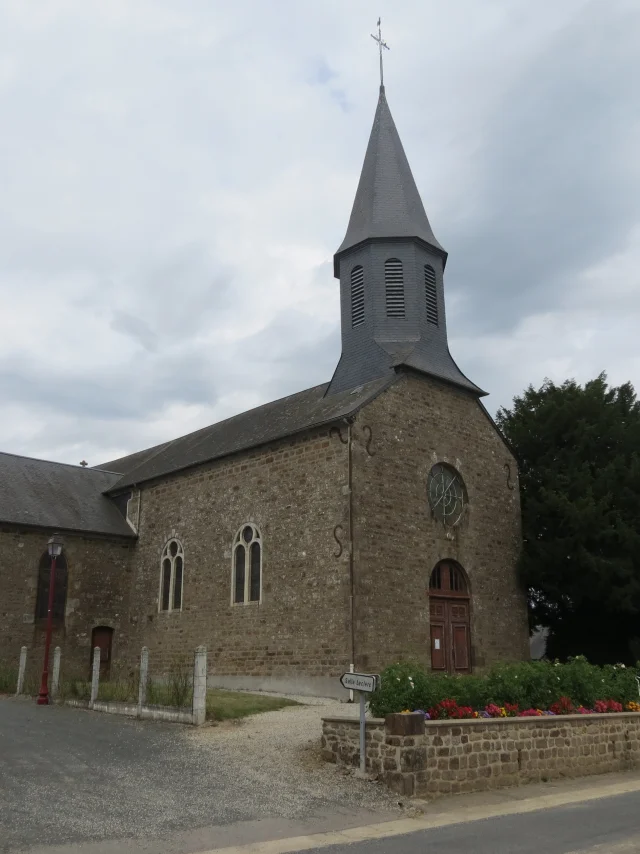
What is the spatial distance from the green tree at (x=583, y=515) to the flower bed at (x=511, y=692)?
643 cm

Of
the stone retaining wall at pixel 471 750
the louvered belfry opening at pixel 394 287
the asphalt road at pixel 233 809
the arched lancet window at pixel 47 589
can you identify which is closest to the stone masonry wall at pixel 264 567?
the arched lancet window at pixel 47 589

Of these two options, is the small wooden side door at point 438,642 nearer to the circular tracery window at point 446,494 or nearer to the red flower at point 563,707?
the circular tracery window at point 446,494

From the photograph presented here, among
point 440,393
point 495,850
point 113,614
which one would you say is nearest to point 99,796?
point 495,850

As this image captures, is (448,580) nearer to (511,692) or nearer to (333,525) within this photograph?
(333,525)

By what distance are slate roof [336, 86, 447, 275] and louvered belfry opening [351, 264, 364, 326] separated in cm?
88

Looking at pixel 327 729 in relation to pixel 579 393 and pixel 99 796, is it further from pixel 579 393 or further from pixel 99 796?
pixel 579 393

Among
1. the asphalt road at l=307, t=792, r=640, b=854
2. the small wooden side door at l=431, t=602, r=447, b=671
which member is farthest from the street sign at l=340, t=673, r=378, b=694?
the small wooden side door at l=431, t=602, r=447, b=671

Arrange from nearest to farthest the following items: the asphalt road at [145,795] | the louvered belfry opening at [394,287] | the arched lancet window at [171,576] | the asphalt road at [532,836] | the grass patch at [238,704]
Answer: the asphalt road at [532,836]
the asphalt road at [145,795]
the grass patch at [238,704]
the louvered belfry opening at [394,287]
the arched lancet window at [171,576]

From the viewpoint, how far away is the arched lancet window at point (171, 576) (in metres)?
23.3

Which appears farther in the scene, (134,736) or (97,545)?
(97,545)

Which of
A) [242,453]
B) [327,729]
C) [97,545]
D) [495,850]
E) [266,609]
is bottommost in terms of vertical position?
[495,850]

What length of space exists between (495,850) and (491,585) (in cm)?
1469

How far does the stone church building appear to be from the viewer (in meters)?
18.6

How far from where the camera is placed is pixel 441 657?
19453mm
